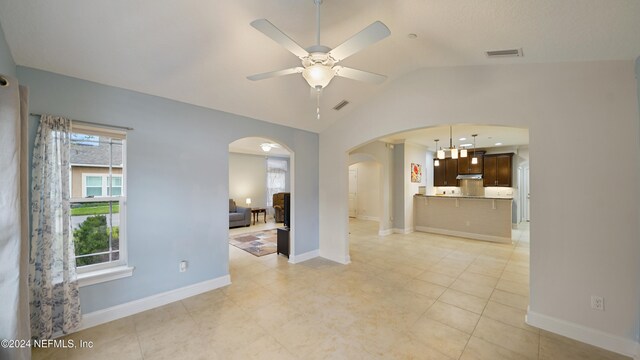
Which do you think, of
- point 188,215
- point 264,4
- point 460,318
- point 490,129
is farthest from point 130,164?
point 490,129

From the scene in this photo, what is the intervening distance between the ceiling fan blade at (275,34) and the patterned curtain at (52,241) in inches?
92.8

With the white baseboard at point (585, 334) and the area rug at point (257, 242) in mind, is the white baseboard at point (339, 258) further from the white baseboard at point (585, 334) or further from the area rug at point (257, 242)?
the white baseboard at point (585, 334)

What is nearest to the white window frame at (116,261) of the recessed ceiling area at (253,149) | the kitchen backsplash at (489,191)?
the recessed ceiling area at (253,149)

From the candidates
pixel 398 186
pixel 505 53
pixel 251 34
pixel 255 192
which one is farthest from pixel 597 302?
pixel 255 192

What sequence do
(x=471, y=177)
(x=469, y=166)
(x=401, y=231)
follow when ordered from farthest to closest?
(x=469, y=166) → (x=471, y=177) → (x=401, y=231)

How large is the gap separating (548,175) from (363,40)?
248cm

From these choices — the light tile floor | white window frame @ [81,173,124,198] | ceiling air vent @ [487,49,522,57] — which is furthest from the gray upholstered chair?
ceiling air vent @ [487,49,522,57]

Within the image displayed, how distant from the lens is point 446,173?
28.3ft

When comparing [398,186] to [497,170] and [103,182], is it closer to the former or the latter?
[497,170]

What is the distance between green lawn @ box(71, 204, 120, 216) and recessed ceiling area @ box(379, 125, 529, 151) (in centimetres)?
490

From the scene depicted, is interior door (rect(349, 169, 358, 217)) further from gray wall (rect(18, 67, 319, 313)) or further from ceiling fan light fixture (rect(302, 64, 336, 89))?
ceiling fan light fixture (rect(302, 64, 336, 89))

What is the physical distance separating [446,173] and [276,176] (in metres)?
6.74

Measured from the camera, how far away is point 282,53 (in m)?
2.57

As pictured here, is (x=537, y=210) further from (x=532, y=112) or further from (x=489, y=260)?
(x=489, y=260)
